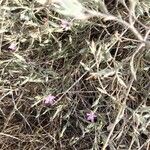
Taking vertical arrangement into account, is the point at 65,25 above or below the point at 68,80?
above

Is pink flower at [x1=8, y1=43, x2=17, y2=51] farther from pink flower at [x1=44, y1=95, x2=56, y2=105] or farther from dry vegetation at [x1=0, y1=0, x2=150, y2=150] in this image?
pink flower at [x1=44, y1=95, x2=56, y2=105]

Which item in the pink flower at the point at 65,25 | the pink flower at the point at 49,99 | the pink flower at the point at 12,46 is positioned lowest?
the pink flower at the point at 49,99

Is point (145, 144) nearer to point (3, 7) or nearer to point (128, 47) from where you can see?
point (128, 47)

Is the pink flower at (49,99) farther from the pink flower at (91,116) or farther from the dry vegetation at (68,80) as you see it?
the pink flower at (91,116)

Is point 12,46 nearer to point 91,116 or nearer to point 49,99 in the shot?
point 49,99

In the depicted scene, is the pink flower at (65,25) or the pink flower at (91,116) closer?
the pink flower at (91,116)

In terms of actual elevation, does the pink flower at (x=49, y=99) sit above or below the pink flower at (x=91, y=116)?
below

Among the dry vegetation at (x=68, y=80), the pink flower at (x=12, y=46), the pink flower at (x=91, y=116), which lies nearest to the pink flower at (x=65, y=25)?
the dry vegetation at (x=68, y=80)

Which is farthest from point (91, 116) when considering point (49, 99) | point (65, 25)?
point (65, 25)
